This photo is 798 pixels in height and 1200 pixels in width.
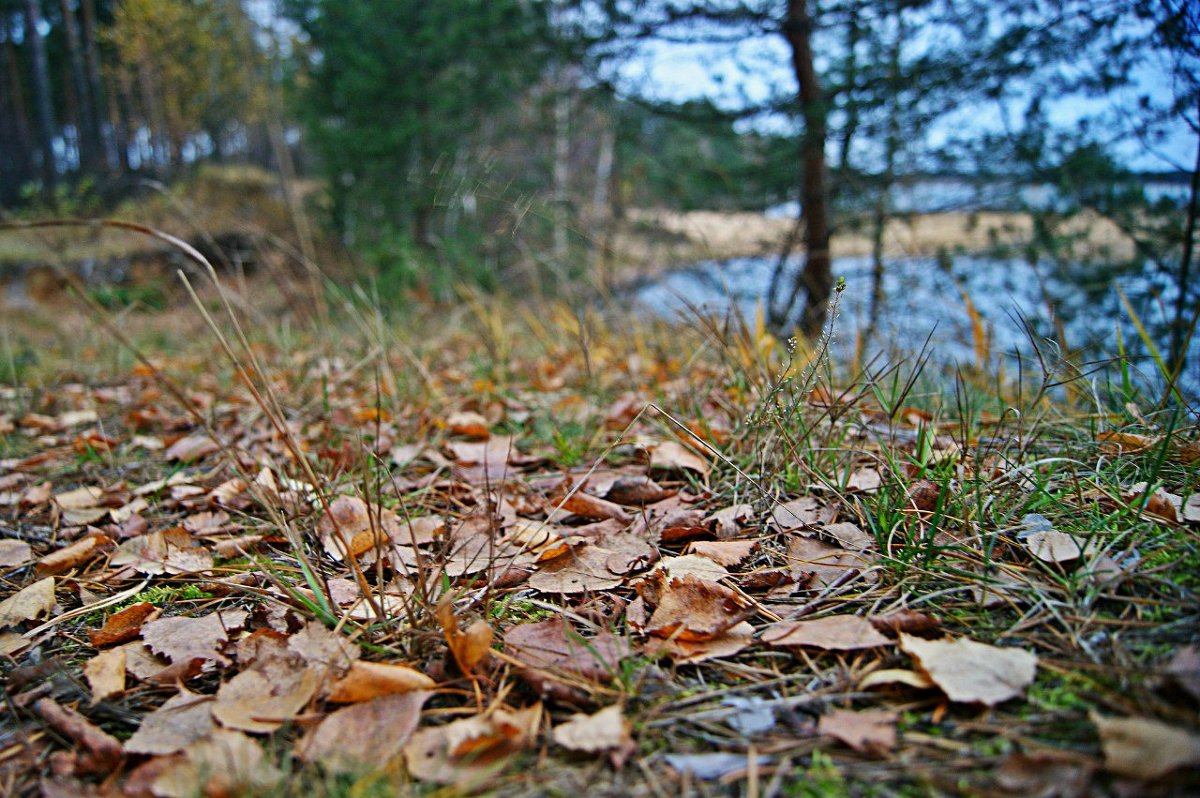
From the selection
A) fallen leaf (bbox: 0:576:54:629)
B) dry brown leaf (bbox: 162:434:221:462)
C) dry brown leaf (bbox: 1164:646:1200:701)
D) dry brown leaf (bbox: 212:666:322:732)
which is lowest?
dry brown leaf (bbox: 212:666:322:732)

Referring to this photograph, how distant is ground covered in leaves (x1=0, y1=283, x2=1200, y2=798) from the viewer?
0.67 m

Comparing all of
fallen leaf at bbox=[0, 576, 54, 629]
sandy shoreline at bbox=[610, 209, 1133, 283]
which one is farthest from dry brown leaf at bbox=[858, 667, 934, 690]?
sandy shoreline at bbox=[610, 209, 1133, 283]

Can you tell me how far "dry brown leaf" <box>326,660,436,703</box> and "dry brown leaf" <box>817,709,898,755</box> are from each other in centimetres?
43

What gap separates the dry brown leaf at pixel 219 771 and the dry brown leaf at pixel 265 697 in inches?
1.0

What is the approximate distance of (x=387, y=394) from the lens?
2012 millimetres

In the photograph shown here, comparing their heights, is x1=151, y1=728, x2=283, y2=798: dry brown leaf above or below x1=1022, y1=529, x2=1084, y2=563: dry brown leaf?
below

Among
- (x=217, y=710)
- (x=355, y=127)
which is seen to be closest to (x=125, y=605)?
(x=217, y=710)

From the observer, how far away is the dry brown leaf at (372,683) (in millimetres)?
765

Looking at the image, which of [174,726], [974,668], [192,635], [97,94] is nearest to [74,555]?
[192,635]

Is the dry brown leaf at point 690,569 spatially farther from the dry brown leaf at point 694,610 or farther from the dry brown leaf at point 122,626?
the dry brown leaf at point 122,626

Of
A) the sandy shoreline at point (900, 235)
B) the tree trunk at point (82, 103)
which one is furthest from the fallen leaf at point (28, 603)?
the tree trunk at point (82, 103)

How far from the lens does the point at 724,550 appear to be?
3.56 ft

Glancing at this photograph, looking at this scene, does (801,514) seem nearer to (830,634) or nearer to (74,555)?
(830,634)

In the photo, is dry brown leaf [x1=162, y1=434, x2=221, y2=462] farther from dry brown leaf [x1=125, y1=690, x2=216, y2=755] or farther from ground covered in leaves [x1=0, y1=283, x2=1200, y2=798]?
dry brown leaf [x1=125, y1=690, x2=216, y2=755]
